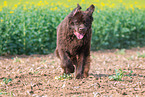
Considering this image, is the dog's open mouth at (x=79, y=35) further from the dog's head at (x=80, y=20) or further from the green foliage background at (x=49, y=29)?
the green foliage background at (x=49, y=29)

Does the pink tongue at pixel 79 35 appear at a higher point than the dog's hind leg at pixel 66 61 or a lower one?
higher

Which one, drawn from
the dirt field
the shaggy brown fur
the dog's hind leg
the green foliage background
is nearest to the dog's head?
the shaggy brown fur

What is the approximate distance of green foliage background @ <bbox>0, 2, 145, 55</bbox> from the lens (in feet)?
29.6

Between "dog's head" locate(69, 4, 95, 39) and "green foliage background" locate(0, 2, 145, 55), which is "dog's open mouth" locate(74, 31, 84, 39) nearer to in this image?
"dog's head" locate(69, 4, 95, 39)

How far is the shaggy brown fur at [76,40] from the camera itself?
4602 millimetres

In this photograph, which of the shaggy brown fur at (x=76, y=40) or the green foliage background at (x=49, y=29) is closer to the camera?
the shaggy brown fur at (x=76, y=40)

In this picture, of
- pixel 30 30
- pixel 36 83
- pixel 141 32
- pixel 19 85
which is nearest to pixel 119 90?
pixel 36 83

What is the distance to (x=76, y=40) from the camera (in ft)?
16.3

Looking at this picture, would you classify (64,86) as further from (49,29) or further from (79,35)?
(49,29)

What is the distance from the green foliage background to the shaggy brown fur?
404 cm

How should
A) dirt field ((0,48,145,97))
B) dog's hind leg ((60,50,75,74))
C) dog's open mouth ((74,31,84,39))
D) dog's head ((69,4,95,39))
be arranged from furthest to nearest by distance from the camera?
dog's hind leg ((60,50,75,74))
dog's open mouth ((74,31,84,39))
dog's head ((69,4,95,39))
dirt field ((0,48,145,97))

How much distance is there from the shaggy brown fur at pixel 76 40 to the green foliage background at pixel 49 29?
4.04 meters

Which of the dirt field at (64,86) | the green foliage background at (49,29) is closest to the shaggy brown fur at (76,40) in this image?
the dirt field at (64,86)

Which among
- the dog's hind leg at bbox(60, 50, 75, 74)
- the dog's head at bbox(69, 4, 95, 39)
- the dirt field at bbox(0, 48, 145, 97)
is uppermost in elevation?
the dog's head at bbox(69, 4, 95, 39)
